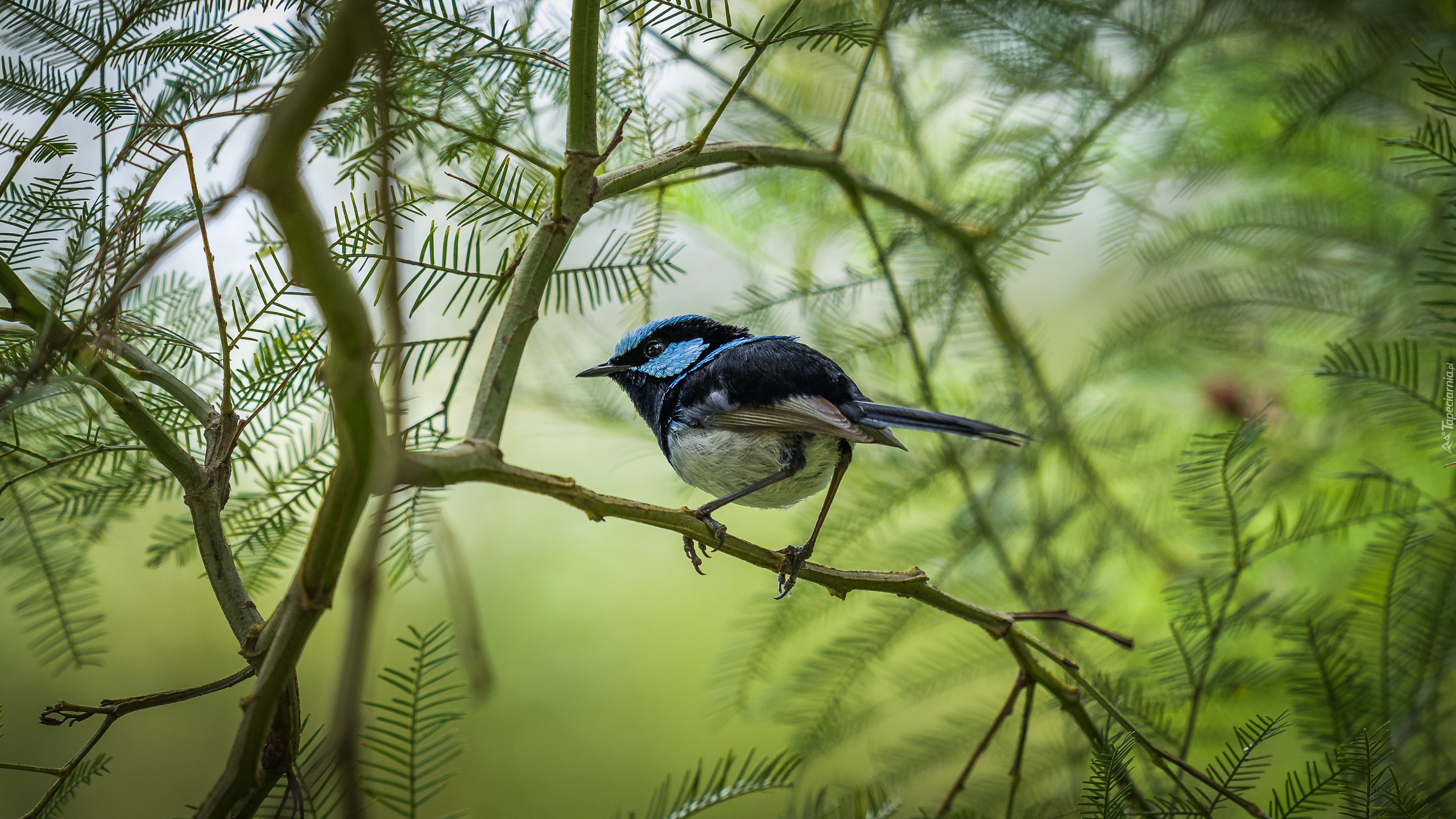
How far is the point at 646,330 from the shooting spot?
143cm

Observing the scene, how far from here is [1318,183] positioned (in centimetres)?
225

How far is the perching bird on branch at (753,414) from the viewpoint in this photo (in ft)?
4.04

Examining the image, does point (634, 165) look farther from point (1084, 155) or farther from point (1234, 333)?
point (1234, 333)

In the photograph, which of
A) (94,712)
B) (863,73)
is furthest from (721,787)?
(863,73)

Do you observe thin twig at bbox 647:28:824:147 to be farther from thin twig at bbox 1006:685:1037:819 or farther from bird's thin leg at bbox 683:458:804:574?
thin twig at bbox 1006:685:1037:819

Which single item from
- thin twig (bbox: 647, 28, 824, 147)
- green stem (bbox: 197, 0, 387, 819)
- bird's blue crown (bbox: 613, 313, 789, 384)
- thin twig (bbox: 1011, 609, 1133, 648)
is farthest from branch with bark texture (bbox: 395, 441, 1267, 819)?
thin twig (bbox: 647, 28, 824, 147)

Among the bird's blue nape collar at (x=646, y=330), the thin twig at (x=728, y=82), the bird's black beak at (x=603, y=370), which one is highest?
the thin twig at (x=728, y=82)

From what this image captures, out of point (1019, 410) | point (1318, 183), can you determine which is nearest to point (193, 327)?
point (1019, 410)

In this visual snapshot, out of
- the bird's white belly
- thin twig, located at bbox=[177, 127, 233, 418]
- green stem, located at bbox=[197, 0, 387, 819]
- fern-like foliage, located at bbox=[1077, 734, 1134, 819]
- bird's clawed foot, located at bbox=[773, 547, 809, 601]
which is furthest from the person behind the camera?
the bird's white belly

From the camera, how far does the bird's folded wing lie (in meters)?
1.18

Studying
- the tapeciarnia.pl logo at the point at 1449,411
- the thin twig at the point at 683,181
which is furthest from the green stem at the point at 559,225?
the tapeciarnia.pl logo at the point at 1449,411

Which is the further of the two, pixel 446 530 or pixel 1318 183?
pixel 1318 183

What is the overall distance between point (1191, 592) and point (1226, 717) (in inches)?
33.5

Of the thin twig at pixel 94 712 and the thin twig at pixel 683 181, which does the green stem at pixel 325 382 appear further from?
the thin twig at pixel 683 181
